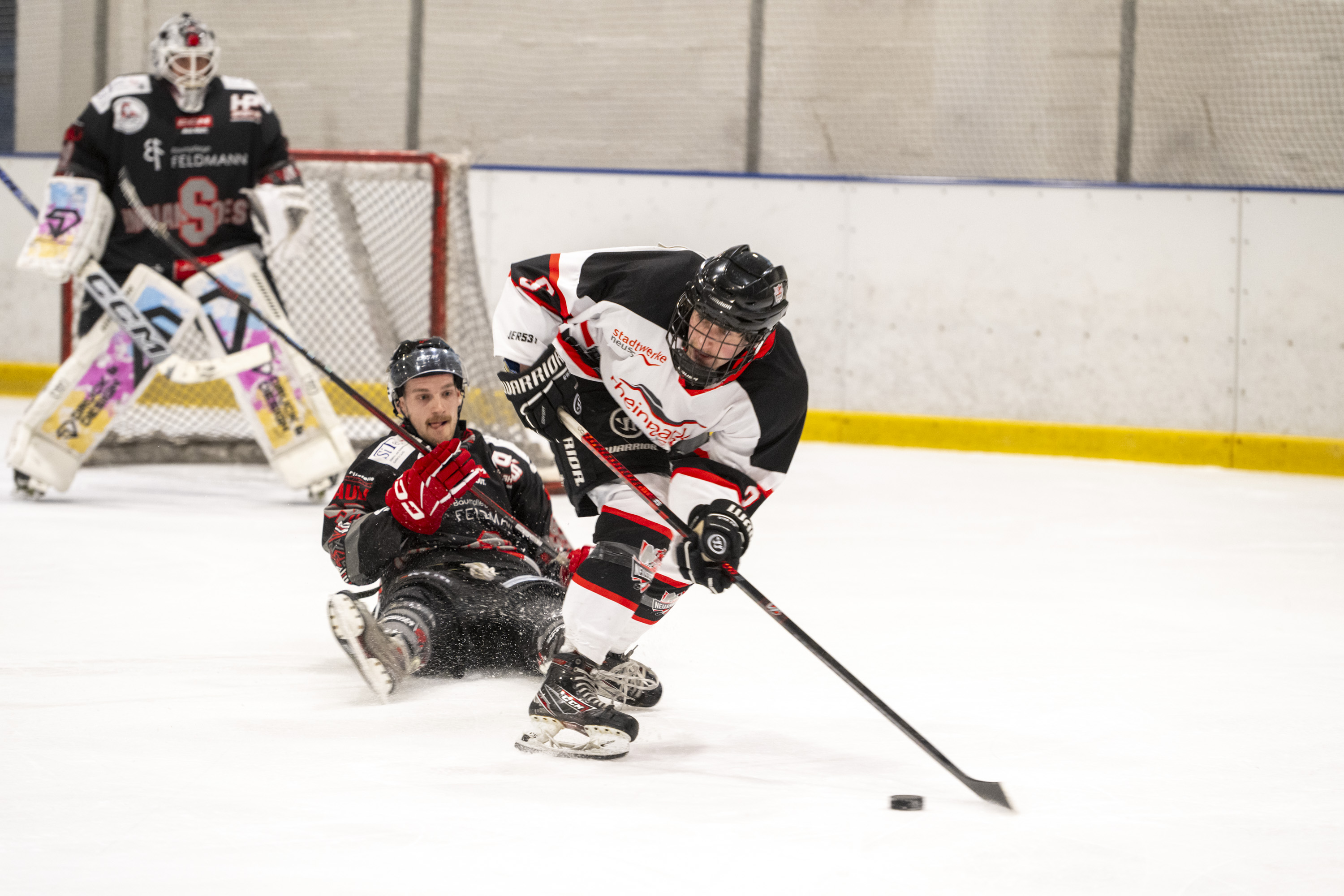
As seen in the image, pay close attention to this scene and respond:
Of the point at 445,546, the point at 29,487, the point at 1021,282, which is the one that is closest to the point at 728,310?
the point at 445,546

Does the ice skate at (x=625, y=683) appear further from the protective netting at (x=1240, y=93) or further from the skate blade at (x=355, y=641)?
the protective netting at (x=1240, y=93)

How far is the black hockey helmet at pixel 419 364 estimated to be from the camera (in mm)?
2691

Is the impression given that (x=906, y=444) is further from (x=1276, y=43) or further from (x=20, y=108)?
(x=20, y=108)

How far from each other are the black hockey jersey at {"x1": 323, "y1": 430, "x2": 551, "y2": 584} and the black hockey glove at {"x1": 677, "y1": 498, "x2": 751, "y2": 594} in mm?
613

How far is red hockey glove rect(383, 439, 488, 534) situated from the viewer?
2.41 m

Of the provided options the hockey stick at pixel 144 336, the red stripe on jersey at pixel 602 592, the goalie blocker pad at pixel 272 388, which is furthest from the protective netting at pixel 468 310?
the red stripe on jersey at pixel 602 592

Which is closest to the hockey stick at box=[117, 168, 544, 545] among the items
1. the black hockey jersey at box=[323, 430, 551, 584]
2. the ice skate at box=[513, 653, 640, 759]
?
the black hockey jersey at box=[323, 430, 551, 584]

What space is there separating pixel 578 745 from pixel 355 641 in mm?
465

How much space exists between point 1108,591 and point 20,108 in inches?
265

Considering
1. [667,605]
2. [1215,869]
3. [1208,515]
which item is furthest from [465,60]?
[1215,869]

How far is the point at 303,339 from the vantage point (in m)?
6.38

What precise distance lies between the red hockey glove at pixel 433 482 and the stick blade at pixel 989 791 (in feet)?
3.31

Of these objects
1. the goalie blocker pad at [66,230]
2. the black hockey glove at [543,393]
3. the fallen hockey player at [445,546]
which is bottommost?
the fallen hockey player at [445,546]

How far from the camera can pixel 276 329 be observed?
333 cm
